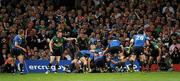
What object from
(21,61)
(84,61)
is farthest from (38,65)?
(84,61)

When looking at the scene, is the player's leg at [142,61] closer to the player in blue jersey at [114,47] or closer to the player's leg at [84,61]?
the player in blue jersey at [114,47]

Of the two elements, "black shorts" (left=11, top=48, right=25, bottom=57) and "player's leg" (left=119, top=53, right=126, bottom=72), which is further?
"player's leg" (left=119, top=53, right=126, bottom=72)

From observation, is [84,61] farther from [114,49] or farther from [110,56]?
[114,49]

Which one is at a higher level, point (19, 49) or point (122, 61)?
point (19, 49)

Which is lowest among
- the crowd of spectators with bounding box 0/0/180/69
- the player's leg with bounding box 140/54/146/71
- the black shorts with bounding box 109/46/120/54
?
the player's leg with bounding box 140/54/146/71

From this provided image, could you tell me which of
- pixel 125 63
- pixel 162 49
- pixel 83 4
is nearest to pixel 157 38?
pixel 162 49

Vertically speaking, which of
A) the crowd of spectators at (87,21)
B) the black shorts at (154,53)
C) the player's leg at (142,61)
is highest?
the crowd of spectators at (87,21)

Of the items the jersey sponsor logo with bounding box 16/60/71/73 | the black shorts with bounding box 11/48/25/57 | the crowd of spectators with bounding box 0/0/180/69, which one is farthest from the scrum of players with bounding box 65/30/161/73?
the black shorts with bounding box 11/48/25/57

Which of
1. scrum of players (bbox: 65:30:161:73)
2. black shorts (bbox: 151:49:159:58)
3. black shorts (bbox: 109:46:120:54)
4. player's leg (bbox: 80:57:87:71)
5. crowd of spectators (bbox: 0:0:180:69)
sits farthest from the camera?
black shorts (bbox: 151:49:159:58)

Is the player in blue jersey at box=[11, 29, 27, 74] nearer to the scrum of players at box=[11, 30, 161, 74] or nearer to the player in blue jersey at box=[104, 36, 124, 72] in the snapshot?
the scrum of players at box=[11, 30, 161, 74]

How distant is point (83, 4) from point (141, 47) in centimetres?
449

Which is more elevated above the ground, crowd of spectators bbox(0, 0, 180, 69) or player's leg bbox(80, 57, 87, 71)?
crowd of spectators bbox(0, 0, 180, 69)

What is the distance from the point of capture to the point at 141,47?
67.9 feet

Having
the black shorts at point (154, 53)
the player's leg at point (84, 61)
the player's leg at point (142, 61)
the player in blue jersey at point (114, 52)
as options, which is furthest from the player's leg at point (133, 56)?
the player's leg at point (84, 61)
